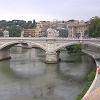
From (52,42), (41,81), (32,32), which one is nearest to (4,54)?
(52,42)

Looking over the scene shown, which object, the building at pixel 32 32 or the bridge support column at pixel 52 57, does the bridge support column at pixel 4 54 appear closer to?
the bridge support column at pixel 52 57

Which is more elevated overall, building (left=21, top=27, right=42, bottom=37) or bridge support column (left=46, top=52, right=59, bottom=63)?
building (left=21, top=27, right=42, bottom=37)

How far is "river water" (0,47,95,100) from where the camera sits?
15383 millimetres

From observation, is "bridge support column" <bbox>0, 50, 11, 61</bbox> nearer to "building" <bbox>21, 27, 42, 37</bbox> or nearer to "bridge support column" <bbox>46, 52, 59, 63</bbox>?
"bridge support column" <bbox>46, 52, 59, 63</bbox>

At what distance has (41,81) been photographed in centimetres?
1958

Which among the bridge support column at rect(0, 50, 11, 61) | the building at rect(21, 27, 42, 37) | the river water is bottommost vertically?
the river water

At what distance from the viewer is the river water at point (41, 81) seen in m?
15.4

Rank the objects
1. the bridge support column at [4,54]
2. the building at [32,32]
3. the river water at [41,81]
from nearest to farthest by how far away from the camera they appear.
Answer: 1. the river water at [41,81]
2. the bridge support column at [4,54]
3. the building at [32,32]

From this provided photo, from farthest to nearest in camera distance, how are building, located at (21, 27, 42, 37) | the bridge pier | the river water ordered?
building, located at (21, 27, 42, 37) < the bridge pier < the river water

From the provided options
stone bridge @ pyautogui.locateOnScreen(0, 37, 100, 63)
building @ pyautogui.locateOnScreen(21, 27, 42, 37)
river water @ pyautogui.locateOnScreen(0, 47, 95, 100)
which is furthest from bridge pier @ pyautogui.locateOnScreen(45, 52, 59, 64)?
building @ pyautogui.locateOnScreen(21, 27, 42, 37)

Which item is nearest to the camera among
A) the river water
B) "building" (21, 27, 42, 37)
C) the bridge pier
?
the river water

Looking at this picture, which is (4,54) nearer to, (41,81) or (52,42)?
(52,42)

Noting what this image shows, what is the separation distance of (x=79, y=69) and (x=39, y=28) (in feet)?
164

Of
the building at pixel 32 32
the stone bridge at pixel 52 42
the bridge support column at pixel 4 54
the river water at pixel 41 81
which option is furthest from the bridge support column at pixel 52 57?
the building at pixel 32 32
